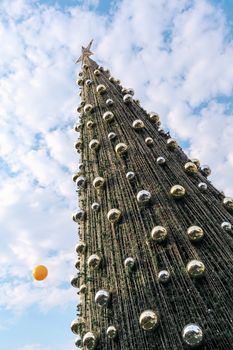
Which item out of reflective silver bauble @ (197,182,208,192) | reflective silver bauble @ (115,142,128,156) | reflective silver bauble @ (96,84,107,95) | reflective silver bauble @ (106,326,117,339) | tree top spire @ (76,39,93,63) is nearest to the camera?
reflective silver bauble @ (106,326,117,339)

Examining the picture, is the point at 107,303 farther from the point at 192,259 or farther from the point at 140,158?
the point at 140,158

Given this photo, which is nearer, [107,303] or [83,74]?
[107,303]

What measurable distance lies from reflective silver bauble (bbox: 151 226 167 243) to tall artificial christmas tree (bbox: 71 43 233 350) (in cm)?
1

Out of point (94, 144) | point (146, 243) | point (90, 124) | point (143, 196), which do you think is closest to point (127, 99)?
point (90, 124)

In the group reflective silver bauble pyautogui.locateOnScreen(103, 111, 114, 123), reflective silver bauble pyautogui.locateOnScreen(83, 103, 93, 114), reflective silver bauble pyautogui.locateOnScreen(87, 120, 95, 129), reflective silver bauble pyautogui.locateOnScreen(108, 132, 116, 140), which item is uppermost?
reflective silver bauble pyautogui.locateOnScreen(83, 103, 93, 114)

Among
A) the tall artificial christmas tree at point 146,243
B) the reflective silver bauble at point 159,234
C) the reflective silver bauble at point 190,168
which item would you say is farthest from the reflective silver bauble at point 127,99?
the reflective silver bauble at point 159,234

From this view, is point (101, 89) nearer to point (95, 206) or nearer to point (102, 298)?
point (95, 206)

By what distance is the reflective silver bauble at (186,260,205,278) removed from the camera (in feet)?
10.8

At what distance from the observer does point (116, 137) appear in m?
5.06

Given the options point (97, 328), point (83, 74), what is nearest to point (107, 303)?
point (97, 328)

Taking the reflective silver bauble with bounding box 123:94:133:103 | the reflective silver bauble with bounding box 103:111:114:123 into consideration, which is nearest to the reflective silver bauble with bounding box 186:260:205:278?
the reflective silver bauble with bounding box 103:111:114:123

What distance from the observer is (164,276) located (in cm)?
339

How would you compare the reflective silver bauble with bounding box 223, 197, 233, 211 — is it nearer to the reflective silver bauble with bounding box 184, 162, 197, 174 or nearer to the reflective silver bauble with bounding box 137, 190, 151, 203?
the reflective silver bauble with bounding box 184, 162, 197, 174

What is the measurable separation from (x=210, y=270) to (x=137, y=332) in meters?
0.86
